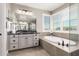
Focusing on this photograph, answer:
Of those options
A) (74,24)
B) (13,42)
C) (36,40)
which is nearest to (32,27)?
(36,40)

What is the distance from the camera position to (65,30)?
2625 mm

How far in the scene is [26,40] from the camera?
2650 mm

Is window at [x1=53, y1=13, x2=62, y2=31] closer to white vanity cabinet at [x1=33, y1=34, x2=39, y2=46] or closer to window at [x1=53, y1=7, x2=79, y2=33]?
window at [x1=53, y1=7, x2=79, y2=33]

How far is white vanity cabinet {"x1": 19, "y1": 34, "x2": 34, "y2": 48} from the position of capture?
8.47ft

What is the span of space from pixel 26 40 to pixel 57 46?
3.08ft

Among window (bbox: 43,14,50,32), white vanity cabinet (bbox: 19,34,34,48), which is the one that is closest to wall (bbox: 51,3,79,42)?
window (bbox: 43,14,50,32)

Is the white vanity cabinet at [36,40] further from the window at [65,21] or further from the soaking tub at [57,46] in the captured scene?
the window at [65,21]

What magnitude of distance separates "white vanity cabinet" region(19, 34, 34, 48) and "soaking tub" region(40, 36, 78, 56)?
1.07 feet

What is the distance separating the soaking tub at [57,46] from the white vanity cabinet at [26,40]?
327 mm

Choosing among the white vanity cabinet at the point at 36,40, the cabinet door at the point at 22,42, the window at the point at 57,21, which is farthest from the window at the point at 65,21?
the cabinet door at the point at 22,42

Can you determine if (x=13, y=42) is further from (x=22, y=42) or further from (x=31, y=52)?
(x=31, y=52)

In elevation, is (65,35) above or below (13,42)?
above

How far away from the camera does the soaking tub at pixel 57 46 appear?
6.60 ft

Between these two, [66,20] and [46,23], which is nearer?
[66,20]
